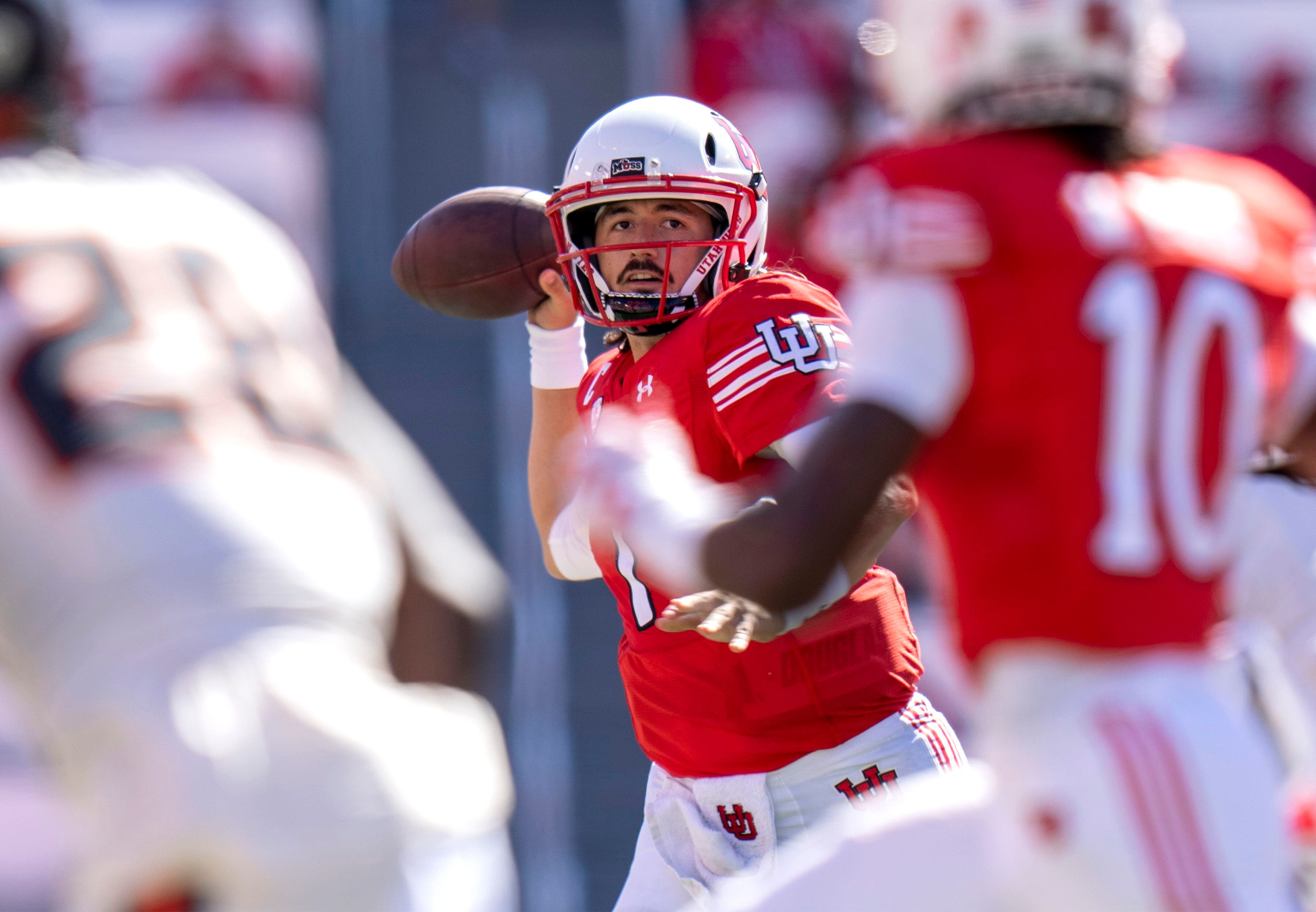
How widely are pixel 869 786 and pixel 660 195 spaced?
1.28 metres

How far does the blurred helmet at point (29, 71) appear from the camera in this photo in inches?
91.7

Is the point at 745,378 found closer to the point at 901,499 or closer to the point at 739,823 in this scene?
the point at 901,499

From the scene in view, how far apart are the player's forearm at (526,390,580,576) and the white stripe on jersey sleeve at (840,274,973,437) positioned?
72.1 inches

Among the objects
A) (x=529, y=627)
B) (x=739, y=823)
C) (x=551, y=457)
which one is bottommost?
(x=529, y=627)

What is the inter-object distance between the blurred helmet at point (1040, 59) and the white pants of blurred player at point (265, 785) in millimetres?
1038

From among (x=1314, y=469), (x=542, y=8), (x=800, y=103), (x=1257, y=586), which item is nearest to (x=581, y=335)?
(x=1257, y=586)

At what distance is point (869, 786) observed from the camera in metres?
3.08

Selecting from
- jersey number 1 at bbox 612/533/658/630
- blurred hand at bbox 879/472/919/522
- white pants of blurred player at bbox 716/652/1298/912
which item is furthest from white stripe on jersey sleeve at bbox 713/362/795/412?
white pants of blurred player at bbox 716/652/1298/912

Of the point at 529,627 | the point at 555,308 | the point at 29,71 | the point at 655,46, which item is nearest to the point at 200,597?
the point at 29,71

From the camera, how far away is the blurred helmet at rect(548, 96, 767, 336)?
3.42 meters

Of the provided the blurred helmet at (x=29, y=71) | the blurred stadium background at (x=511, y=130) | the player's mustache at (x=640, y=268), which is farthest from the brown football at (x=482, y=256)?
the blurred stadium background at (x=511, y=130)

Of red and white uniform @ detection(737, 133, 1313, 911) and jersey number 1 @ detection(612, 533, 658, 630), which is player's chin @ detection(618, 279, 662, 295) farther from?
red and white uniform @ detection(737, 133, 1313, 911)

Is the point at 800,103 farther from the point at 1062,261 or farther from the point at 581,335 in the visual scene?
the point at 1062,261

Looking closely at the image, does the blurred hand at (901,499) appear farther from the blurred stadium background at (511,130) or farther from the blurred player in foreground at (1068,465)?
the blurred stadium background at (511,130)
